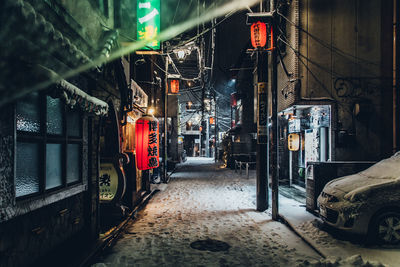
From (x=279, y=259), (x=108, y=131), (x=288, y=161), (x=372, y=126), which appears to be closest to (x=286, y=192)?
(x=288, y=161)

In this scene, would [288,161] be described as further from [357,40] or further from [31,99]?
[31,99]

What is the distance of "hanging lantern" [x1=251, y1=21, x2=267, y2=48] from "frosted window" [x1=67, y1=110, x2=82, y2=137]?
24.5 feet

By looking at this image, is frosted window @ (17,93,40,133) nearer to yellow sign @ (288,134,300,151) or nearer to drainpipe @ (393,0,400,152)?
yellow sign @ (288,134,300,151)

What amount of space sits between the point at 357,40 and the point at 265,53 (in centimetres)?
661

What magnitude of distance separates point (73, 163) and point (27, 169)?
1.95m

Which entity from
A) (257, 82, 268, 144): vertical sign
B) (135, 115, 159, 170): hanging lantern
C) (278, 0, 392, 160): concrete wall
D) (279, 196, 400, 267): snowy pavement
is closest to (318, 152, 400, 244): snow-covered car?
(279, 196, 400, 267): snowy pavement

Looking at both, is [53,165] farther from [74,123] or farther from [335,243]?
[335,243]

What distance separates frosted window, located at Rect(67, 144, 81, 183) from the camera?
624cm

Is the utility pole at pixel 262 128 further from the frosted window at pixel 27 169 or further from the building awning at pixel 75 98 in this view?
the frosted window at pixel 27 169

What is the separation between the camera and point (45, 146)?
199 inches

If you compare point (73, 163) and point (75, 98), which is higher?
point (75, 98)

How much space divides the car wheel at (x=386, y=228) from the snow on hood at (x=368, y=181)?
78 centimetres

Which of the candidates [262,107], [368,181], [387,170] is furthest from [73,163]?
[387,170]

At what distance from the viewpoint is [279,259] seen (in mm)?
6105
